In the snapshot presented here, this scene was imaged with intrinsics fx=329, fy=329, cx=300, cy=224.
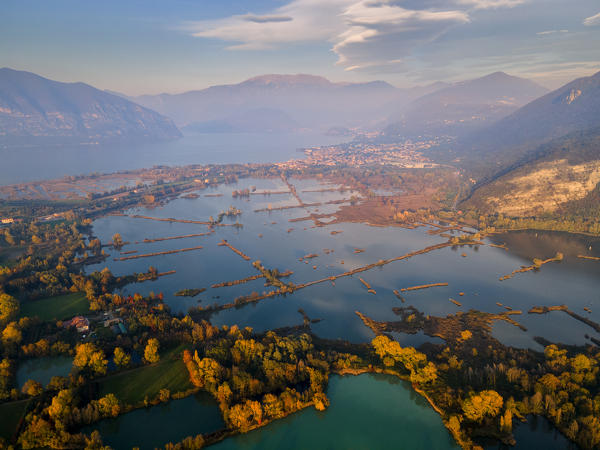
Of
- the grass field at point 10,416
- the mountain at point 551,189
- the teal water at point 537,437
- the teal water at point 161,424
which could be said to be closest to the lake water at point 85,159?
the mountain at point 551,189

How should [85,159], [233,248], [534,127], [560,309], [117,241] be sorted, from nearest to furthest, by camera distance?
[560,309]
[233,248]
[117,241]
[534,127]
[85,159]

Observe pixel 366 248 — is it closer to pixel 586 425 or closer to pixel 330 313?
pixel 330 313

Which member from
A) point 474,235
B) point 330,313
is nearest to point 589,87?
point 474,235

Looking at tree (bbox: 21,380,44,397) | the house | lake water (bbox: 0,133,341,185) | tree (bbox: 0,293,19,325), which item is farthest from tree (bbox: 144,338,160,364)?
lake water (bbox: 0,133,341,185)

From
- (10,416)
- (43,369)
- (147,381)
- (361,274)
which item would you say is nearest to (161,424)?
(147,381)

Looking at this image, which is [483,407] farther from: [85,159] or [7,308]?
[85,159]

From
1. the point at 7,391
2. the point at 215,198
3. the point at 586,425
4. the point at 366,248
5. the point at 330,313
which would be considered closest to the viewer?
the point at 586,425

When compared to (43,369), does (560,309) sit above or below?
below
